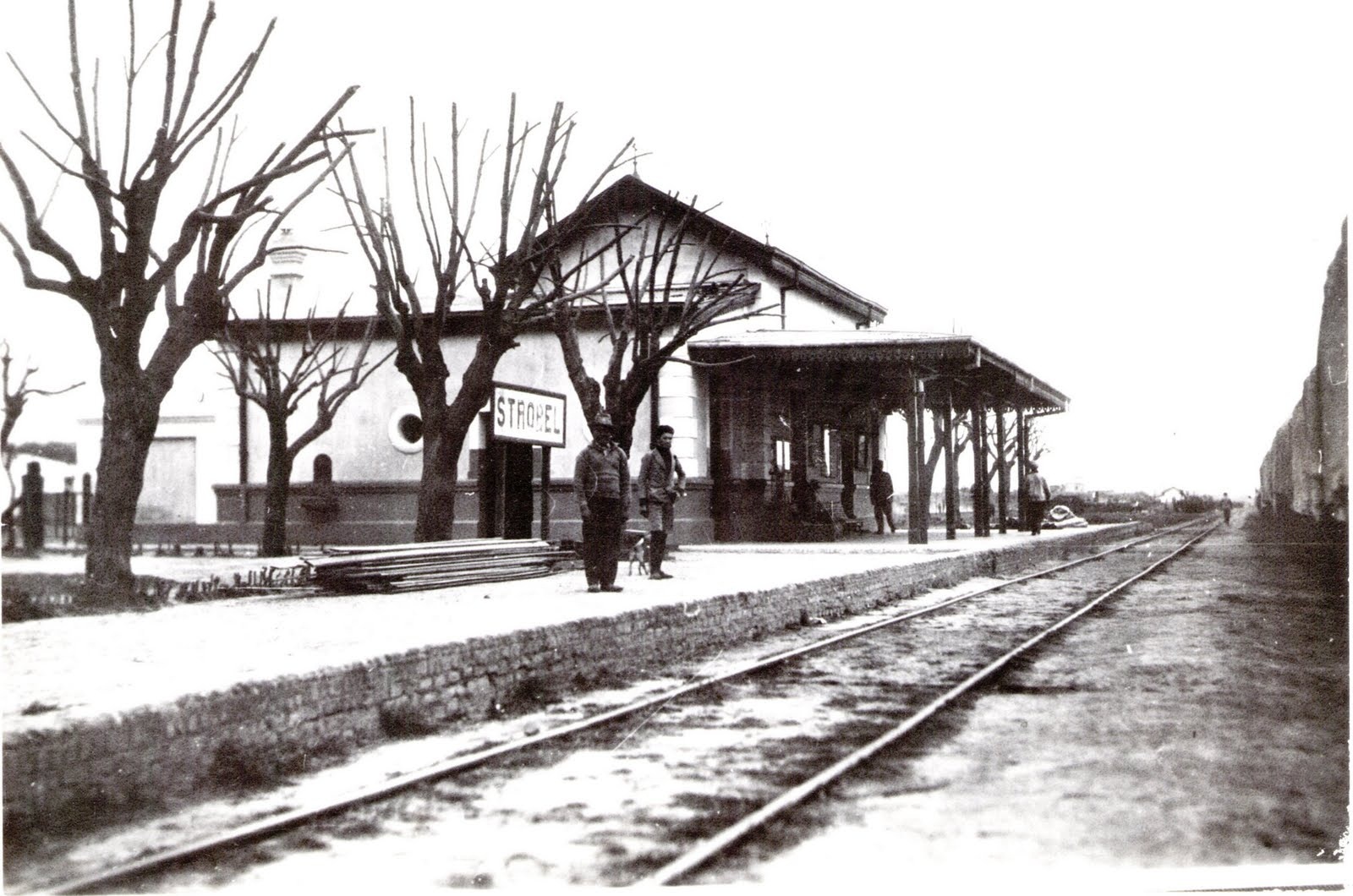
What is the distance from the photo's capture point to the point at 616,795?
524 cm

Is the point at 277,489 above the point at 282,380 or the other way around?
the other way around

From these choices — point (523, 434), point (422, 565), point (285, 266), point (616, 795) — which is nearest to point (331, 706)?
point (616, 795)

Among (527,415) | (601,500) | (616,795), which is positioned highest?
(527,415)

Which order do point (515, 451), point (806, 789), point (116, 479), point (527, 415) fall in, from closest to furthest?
point (806, 789)
point (116, 479)
point (527, 415)
point (515, 451)

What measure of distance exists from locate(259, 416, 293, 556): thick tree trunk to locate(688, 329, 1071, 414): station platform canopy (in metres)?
6.53

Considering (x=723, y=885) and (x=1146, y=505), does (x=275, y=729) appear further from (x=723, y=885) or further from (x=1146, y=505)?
(x=1146, y=505)

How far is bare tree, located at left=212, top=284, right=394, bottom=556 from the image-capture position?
18.0m

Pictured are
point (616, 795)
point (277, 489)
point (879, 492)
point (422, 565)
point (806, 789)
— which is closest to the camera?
point (806, 789)

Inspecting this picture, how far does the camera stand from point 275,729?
5.82 meters

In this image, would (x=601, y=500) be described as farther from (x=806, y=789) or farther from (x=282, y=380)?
(x=282, y=380)

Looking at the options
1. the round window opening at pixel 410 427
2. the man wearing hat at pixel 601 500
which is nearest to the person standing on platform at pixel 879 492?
the round window opening at pixel 410 427

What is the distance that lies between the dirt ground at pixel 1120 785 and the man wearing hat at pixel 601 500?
12.8ft

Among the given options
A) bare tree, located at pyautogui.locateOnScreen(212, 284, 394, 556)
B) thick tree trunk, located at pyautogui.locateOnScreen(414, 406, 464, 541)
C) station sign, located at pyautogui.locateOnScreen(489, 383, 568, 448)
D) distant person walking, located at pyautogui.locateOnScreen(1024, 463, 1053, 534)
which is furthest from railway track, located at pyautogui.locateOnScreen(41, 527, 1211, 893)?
distant person walking, located at pyautogui.locateOnScreen(1024, 463, 1053, 534)

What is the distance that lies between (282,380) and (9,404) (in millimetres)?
18110
